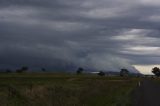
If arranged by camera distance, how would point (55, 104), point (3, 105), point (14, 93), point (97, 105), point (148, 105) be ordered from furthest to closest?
1. point (14, 93)
2. point (97, 105)
3. point (148, 105)
4. point (55, 104)
5. point (3, 105)

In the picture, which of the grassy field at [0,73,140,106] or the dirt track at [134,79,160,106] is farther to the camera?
the dirt track at [134,79,160,106]

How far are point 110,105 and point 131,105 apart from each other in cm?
187

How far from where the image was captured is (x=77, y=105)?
1046 inches

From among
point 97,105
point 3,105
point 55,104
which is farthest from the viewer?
point 97,105

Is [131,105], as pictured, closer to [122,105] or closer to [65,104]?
[122,105]

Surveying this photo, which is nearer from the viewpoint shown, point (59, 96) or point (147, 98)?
point (59, 96)

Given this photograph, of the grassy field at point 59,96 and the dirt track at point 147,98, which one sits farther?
the dirt track at point 147,98

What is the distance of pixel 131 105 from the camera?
28.3 m

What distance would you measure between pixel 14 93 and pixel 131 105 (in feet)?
30.7

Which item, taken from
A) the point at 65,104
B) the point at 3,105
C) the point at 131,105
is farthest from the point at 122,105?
the point at 3,105

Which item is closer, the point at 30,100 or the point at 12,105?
the point at 12,105

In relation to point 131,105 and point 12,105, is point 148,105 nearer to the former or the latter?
point 131,105

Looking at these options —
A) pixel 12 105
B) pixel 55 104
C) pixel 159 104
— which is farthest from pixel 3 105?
pixel 159 104

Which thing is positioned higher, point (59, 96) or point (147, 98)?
point (59, 96)
